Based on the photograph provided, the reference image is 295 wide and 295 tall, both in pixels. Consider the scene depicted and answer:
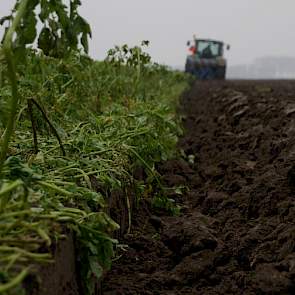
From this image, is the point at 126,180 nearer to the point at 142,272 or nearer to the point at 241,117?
the point at 142,272

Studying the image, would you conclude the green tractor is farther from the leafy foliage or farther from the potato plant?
the leafy foliage

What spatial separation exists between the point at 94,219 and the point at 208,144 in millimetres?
3736

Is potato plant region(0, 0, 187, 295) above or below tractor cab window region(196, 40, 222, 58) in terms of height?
above

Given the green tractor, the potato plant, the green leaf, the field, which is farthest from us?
the green tractor

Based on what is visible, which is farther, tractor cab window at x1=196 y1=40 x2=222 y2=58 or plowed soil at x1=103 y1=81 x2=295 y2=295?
tractor cab window at x1=196 y1=40 x2=222 y2=58

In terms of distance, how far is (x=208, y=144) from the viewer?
555 centimetres

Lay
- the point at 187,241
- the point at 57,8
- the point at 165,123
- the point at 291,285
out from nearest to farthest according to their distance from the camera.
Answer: the point at 57,8
the point at 291,285
the point at 187,241
the point at 165,123

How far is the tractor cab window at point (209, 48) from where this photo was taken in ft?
79.0

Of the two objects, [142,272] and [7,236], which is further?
[142,272]

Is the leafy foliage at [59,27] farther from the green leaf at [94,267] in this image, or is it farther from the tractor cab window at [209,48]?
the tractor cab window at [209,48]

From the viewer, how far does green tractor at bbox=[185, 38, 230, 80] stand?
77.6 ft

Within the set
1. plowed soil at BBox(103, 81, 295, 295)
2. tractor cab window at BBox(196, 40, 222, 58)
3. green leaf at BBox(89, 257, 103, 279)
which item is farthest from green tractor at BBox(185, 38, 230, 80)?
green leaf at BBox(89, 257, 103, 279)

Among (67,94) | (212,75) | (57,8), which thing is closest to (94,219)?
(57,8)

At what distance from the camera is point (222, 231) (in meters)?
2.97
